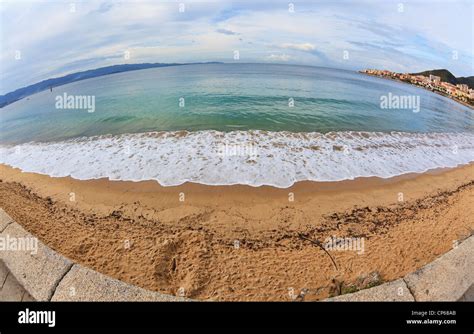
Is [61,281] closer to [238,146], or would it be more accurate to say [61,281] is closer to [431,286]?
[431,286]

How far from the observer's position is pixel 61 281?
2969 millimetres

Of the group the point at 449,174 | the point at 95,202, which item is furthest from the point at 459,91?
the point at 95,202

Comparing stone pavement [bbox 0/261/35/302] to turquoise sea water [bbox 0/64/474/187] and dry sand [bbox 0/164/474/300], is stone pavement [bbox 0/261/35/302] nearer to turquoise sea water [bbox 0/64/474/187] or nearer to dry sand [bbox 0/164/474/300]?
dry sand [bbox 0/164/474/300]

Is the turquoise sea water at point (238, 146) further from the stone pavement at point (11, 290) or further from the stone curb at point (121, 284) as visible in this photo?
the stone pavement at point (11, 290)

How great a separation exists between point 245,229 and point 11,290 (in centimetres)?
335

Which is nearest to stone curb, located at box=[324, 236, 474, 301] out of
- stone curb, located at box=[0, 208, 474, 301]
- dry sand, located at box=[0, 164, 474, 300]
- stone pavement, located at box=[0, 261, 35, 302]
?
stone curb, located at box=[0, 208, 474, 301]

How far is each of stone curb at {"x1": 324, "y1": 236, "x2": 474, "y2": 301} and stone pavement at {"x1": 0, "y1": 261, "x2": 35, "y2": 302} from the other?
12.7ft

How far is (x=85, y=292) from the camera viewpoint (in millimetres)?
2840

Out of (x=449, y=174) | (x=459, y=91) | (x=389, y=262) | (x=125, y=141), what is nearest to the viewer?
(x=389, y=262)

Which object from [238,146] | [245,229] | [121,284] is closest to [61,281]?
[121,284]

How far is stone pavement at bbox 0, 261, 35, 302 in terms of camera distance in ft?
9.55

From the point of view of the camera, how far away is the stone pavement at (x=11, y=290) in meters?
2.91

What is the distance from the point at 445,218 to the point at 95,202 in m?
7.46
